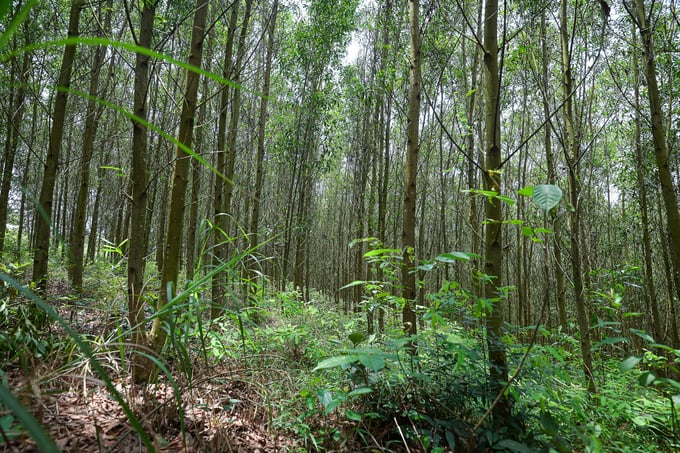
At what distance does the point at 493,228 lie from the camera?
5.85 ft

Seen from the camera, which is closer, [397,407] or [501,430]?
[501,430]

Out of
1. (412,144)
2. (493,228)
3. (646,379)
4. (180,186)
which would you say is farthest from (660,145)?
(180,186)

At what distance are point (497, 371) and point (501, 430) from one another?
293 mm

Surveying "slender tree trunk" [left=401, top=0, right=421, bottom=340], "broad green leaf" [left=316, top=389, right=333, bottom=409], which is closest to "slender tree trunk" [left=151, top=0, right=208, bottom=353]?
"broad green leaf" [left=316, top=389, right=333, bottom=409]

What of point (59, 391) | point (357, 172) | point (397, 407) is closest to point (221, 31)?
point (357, 172)

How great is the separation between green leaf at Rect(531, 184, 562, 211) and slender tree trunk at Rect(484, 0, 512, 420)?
0.77m

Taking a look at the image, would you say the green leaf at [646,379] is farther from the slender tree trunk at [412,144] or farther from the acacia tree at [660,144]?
the acacia tree at [660,144]

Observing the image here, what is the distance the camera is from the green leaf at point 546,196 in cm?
89

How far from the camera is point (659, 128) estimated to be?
11.9 feet

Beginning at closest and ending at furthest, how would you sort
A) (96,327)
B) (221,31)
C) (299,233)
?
Answer: (96,327) → (221,31) → (299,233)

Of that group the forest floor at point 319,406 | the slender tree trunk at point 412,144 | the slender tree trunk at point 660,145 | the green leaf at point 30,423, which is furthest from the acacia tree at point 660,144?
the green leaf at point 30,423

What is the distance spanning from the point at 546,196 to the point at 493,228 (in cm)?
90

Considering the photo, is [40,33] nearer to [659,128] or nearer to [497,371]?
[497,371]

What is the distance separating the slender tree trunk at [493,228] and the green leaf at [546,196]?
2.53 feet
